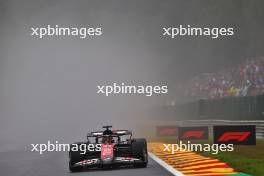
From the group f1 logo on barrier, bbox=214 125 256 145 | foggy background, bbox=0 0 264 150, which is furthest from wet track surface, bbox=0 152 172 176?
Result: foggy background, bbox=0 0 264 150

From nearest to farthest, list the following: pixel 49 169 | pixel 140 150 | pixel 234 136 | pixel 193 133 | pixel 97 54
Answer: pixel 140 150 < pixel 49 169 < pixel 234 136 < pixel 97 54 < pixel 193 133

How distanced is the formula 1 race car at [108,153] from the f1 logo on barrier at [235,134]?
10.7ft

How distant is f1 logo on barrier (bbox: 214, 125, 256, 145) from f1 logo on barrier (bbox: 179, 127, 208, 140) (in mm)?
3697

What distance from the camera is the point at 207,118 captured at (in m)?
26.5

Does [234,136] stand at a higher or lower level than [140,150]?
higher

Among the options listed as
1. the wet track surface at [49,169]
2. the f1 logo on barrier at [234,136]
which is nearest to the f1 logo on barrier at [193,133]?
the f1 logo on barrier at [234,136]

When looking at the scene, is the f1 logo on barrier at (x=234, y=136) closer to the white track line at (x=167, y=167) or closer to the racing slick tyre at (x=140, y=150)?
the white track line at (x=167, y=167)

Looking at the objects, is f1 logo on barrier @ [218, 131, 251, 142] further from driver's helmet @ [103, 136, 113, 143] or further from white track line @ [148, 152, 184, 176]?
driver's helmet @ [103, 136, 113, 143]

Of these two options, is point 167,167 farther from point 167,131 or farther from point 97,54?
point 167,131

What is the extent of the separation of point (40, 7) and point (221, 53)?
40.7 ft

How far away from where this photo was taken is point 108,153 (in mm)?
14289

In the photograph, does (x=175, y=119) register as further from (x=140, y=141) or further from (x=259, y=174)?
(x=259, y=174)

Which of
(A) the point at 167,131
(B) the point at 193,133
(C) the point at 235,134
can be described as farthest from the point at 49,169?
(A) the point at 167,131

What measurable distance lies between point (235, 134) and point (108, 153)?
4431 mm
